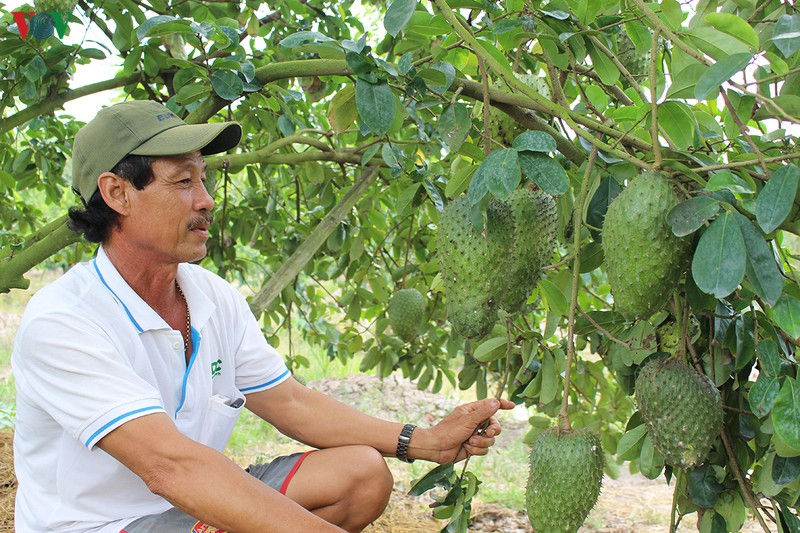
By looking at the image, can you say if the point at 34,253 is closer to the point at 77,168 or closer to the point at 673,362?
the point at 77,168

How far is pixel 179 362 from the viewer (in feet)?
6.21

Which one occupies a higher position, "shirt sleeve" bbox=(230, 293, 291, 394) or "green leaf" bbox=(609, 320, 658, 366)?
"green leaf" bbox=(609, 320, 658, 366)

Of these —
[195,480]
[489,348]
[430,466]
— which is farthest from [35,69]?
[430,466]

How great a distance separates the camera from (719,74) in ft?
3.88

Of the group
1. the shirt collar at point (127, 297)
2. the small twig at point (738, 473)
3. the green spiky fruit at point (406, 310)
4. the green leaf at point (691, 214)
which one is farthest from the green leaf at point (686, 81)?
the green spiky fruit at point (406, 310)

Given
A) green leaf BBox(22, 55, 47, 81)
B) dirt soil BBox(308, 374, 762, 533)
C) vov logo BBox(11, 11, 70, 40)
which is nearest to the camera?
vov logo BBox(11, 11, 70, 40)

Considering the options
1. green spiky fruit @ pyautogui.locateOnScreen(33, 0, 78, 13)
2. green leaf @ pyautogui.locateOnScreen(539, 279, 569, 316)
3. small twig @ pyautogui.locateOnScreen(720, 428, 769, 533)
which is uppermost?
green spiky fruit @ pyautogui.locateOnScreen(33, 0, 78, 13)

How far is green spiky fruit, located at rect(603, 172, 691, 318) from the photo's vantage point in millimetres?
1239

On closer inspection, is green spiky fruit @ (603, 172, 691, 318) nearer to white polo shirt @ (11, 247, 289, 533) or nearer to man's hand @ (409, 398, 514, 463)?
man's hand @ (409, 398, 514, 463)

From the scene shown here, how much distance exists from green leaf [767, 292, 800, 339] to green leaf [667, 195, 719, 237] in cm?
21

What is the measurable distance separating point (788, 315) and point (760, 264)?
16 centimetres

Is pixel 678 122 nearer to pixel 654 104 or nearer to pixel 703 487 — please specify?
pixel 654 104

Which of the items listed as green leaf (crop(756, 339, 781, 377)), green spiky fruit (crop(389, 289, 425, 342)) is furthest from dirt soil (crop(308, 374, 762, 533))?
green leaf (crop(756, 339, 781, 377))

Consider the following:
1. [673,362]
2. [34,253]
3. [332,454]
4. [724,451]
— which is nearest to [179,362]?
[332,454]
